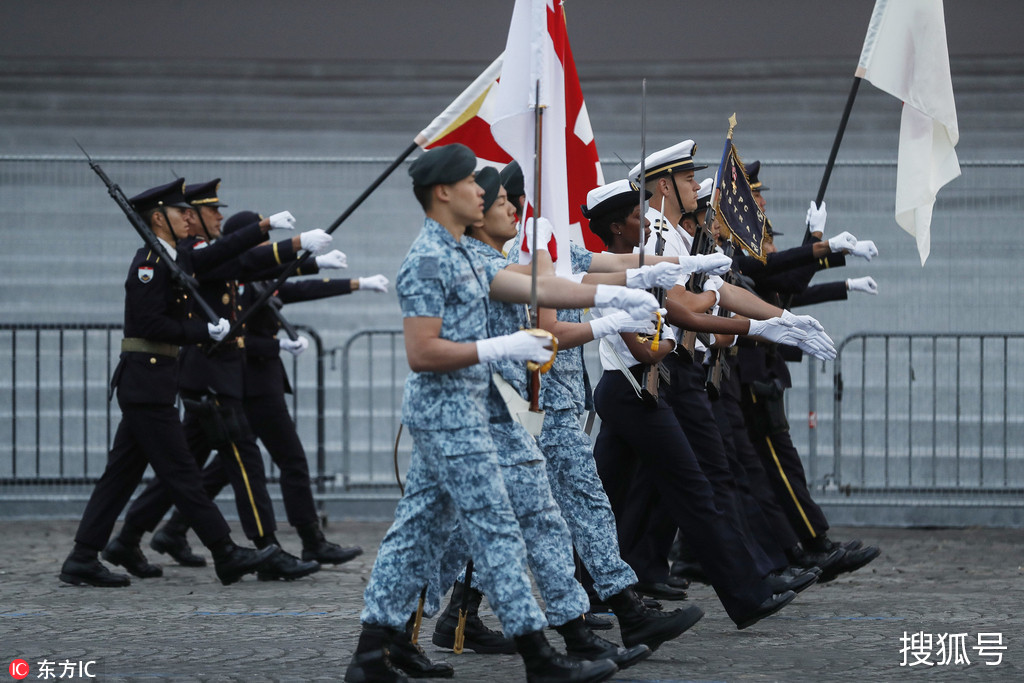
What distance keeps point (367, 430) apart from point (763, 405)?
3.75 metres

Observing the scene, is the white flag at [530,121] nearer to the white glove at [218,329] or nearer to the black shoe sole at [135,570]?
the white glove at [218,329]

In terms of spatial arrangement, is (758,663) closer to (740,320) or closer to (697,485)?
(697,485)

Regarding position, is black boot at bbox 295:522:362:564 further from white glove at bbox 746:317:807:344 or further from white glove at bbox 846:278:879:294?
white glove at bbox 846:278:879:294

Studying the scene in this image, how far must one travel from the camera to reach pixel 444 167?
4668 millimetres

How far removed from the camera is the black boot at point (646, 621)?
5070mm

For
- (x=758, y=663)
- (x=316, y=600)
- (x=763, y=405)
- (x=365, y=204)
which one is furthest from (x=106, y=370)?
(x=758, y=663)

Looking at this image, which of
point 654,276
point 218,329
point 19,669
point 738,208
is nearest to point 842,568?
point 738,208

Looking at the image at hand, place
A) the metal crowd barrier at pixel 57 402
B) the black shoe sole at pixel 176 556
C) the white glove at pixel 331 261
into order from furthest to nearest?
the metal crowd barrier at pixel 57 402
the white glove at pixel 331 261
the black shoe sole at pixel 176 556

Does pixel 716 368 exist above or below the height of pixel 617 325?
below

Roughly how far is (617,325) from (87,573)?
3.50m

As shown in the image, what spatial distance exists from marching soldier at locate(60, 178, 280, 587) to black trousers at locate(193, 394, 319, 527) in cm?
55

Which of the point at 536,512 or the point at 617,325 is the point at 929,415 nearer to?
the point at 617,325

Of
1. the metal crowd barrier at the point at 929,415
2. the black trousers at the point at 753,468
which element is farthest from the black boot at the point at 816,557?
the metal crowd barrier at the point at 929,415

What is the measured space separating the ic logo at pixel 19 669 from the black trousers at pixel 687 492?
2252 millimetres
